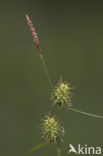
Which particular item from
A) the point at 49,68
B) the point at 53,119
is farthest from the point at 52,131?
the point at 49,68

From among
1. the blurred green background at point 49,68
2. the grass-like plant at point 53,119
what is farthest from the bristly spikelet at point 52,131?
the blurred green background at point 49,68

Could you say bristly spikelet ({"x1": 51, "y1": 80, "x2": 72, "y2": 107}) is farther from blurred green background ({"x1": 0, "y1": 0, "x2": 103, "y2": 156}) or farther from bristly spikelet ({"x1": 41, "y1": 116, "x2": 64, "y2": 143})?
blurred green background ({"x1": 0, "y1": 0, "x2": 103, "y2": 156})

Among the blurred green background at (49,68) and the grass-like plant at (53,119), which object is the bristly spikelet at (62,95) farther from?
the blurred green background at (49,68)

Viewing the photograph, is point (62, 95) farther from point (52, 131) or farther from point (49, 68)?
point (49, 68)

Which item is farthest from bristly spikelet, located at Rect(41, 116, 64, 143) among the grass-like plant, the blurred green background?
the blurred green background

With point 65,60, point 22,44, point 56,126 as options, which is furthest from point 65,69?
point 56,126

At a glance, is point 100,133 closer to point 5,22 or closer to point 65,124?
point 65,124
